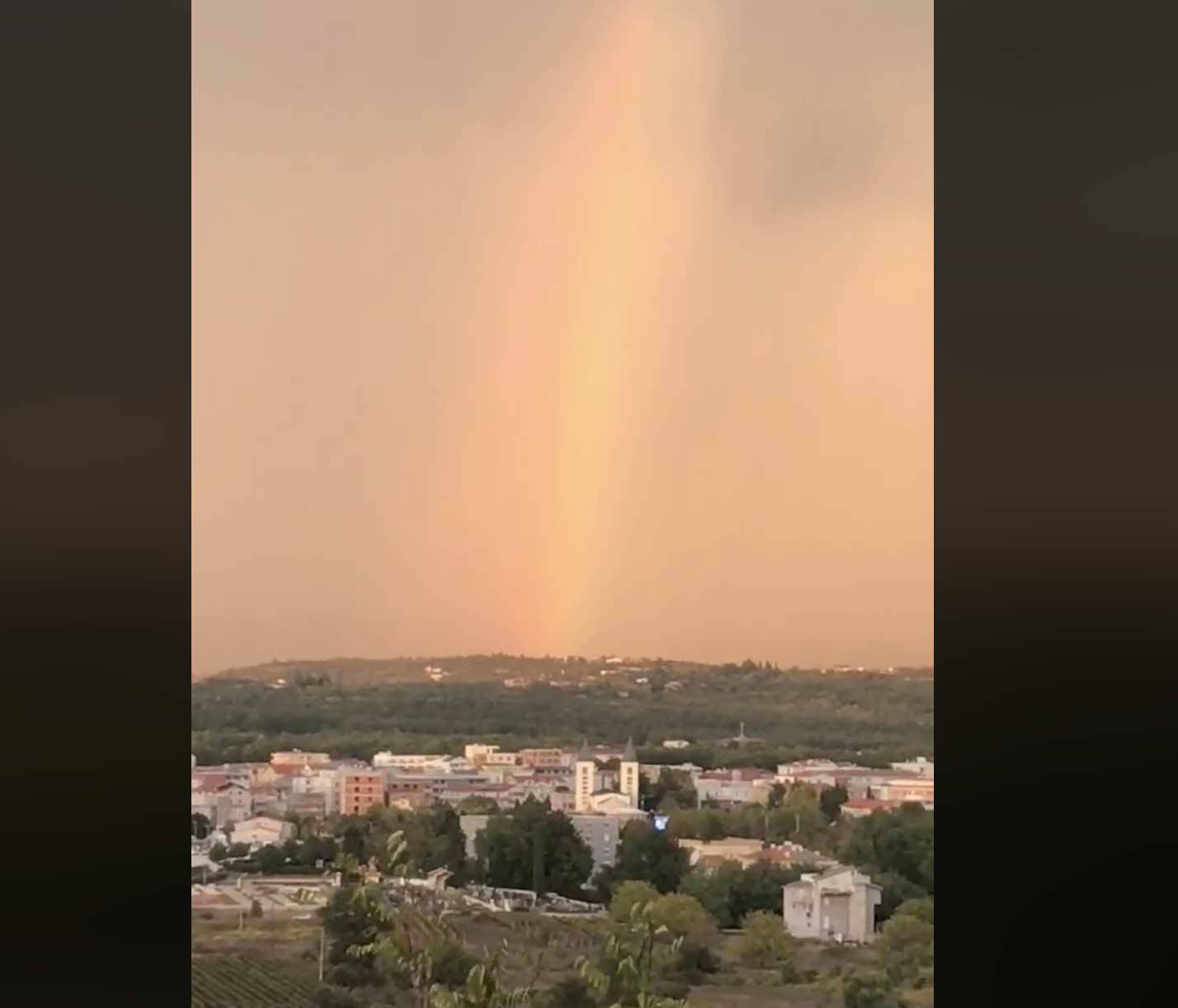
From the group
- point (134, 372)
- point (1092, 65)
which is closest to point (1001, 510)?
point (1092, 65)

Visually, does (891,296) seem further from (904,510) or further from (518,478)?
(518,478)

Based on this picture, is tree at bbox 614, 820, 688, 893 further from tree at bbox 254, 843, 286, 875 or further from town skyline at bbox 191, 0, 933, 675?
tree at bbox 254, 843, 286, 875

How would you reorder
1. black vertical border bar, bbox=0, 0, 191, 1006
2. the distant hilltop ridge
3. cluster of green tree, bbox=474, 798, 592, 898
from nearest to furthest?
black vertical border bar, bbox=0, 0, 191, 1006 < the distant hilltop ridge < cluster of green tree, bbox=474, 798, 592, 898

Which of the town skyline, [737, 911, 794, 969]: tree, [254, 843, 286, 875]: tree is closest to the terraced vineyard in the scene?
[254, 843, 286, 875]: tree

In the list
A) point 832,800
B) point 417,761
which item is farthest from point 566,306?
point 832,800

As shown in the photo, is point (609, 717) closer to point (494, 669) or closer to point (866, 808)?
point (494, 669)

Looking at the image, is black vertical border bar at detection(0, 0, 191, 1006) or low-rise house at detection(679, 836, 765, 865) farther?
low-rise house at detection(679, 836, 765, 865)
